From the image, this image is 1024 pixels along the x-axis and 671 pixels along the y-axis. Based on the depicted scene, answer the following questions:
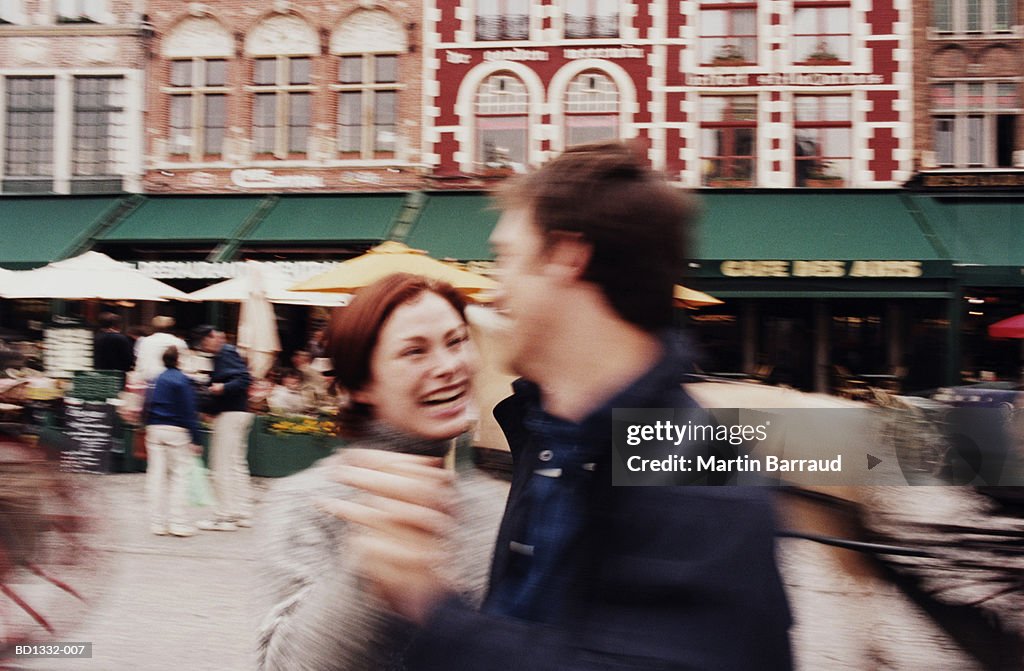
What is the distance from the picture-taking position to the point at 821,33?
15.6 metres

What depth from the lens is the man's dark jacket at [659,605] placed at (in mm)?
903

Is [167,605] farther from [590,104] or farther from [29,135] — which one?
[29,135]

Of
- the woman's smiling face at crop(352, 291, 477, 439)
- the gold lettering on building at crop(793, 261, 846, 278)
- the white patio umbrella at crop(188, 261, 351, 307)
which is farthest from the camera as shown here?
the gold lettering on building at crop(793, 261, 846, 278)

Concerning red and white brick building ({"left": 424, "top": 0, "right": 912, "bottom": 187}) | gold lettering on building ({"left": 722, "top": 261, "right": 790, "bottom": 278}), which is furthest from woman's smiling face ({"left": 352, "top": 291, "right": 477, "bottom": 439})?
red and white brick building ({"left": 424, "top": 0, "right": 912, "bottom": 187})

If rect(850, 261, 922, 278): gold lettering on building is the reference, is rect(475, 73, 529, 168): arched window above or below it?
above

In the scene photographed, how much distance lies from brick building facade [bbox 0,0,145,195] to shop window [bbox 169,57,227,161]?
71cm

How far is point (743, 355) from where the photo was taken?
15320 mm

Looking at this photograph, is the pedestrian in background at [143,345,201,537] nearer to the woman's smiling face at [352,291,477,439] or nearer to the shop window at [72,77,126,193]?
the woman's smiling face at [352,291,477,439]

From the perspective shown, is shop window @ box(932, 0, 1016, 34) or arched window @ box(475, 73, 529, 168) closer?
shop window @ box(932, 0, 1016, 34)

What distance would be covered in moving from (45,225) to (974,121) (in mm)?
16488

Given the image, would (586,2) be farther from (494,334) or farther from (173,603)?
(494,334)

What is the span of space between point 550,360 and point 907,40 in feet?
54.3

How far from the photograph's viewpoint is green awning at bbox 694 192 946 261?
46.0ft

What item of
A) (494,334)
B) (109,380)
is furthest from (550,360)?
(109,380)
